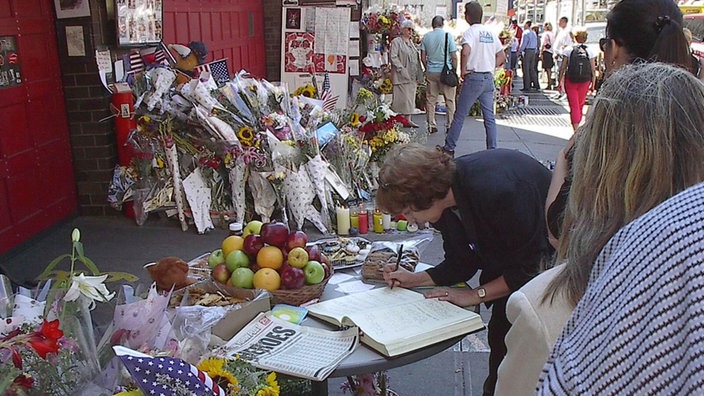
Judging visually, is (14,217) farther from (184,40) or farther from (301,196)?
(184,40)

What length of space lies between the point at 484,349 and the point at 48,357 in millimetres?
2822

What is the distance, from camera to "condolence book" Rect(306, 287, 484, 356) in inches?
80.0

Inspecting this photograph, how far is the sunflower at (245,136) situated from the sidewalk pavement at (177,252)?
85 centimetres

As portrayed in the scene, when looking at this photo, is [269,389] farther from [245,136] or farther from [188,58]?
[188,58]

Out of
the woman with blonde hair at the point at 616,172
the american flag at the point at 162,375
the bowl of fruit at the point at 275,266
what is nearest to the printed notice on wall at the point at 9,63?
the bowl of fruit at the point at 275,266

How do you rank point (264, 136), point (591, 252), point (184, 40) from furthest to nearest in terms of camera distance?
1. point (184, 40)
2. point (264, 136)
3. point (591, 252)

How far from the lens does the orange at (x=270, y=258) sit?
2.33 m

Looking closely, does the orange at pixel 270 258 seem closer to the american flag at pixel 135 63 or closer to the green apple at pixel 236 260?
the green apple at pixel 236 260

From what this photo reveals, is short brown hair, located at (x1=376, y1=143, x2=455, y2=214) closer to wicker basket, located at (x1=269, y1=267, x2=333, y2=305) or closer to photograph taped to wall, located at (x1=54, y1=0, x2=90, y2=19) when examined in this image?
wicker basket, located at (x1=269, y1=267, x2=333, y2=305)

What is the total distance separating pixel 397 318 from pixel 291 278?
15.9 inches

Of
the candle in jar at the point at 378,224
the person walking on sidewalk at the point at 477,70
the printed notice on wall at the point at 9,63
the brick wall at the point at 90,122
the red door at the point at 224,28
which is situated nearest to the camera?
the printed notice on wall at the point at 9,63

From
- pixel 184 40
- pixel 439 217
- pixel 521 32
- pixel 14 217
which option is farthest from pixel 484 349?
pixel 521 32

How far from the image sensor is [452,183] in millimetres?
2441

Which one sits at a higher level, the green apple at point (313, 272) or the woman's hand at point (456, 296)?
the green apple at point (313, 272)
